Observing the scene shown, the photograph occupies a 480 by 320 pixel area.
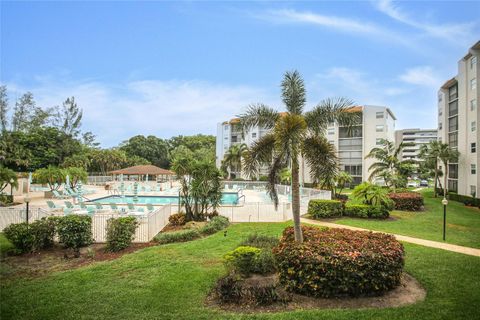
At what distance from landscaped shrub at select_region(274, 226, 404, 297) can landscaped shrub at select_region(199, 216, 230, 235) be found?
23.3 ft

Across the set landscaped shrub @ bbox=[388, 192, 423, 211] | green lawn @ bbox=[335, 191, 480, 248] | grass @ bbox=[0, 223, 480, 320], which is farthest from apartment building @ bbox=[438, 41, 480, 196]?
grass @ bbox=[0, 223, 480, 320]

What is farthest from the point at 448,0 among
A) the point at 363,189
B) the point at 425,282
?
the point at 363,189

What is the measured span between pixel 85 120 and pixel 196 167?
53.2 meters

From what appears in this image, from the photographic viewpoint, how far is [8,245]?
11.6 m

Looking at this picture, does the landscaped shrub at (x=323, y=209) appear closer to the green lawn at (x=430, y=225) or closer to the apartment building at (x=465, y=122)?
the green lawn at (x=430, y=225)

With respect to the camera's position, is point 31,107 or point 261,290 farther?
point 31,107

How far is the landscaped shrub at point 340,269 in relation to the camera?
677 cm

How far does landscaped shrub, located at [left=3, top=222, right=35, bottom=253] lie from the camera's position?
421 inches

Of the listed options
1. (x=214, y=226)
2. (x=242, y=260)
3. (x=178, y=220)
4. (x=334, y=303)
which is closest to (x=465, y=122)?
(x=214, y=226)

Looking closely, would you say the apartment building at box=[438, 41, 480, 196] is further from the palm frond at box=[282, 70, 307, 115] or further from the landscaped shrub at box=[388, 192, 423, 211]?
the palm frond at box=[282, 70, 307, 115]

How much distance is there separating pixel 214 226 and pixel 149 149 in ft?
199

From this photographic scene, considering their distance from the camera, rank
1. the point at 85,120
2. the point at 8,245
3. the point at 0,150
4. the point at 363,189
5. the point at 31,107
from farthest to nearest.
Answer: the point at 85,120 → the point at 31,107 → the point at 0,150 → the point at 363,189 → the point at 8,245

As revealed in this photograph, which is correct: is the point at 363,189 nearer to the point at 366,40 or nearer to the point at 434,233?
the point at 434,233

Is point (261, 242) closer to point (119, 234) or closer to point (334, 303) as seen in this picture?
point (334, 303)
